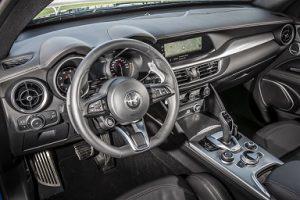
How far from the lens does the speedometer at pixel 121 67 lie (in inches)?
62.1

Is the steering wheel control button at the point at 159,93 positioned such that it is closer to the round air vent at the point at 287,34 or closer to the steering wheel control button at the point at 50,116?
the steering wheel control button at the point at 50,116

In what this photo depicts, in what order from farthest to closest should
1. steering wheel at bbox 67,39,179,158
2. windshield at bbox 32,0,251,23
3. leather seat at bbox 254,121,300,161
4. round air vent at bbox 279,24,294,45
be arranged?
round air vent at bbox 279,24,294,45
leather seat at bbox 254,121,300,161
windshield at bbox 32,0,251,23
steering wheel at bbox 67,39,179,158

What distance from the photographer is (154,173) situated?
2.55 meters

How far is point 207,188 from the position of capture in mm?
1765

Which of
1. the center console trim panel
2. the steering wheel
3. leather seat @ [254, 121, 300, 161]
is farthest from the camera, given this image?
leather seat @ [254, 121, 300, 161]

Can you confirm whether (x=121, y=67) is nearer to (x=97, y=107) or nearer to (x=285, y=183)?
(x=97, y=107)

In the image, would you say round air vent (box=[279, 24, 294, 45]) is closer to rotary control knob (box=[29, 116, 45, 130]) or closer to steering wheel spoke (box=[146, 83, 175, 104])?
steering wheel spoke (box=[146, 83, 175, 104])

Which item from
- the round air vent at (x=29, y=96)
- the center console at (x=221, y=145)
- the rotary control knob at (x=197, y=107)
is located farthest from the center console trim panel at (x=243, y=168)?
the round air vent at (x=29, y=96)

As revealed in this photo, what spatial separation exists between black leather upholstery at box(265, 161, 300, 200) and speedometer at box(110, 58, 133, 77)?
30.2 inches

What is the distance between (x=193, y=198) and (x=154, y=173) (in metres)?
0.88

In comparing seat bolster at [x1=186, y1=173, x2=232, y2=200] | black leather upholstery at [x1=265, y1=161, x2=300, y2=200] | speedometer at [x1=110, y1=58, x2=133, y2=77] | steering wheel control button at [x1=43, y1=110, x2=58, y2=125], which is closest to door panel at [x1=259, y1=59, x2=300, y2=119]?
black leather upholstery at [x1=265, y1=161, x2=300, y2=200]

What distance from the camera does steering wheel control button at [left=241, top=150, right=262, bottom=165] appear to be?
2045mm

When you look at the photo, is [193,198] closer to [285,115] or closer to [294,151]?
[294,151]

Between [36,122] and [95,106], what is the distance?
1.22ft
